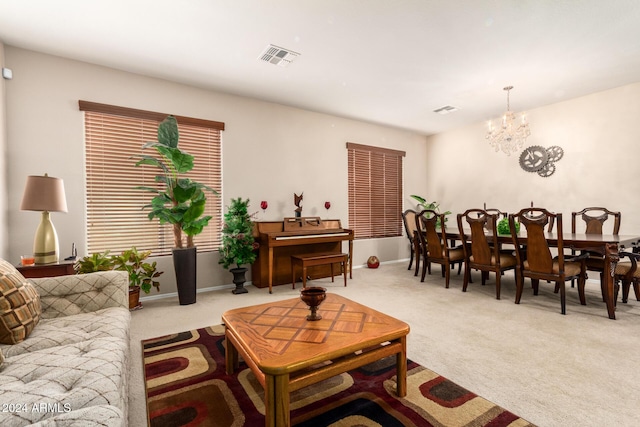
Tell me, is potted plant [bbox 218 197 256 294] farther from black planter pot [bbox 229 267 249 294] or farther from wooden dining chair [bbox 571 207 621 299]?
wooden dining chair [bbox 571 207 621 299]

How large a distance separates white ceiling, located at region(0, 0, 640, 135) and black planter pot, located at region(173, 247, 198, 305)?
2153 millimetres

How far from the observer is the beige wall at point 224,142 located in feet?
10.0

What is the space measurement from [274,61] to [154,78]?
161 centimetres

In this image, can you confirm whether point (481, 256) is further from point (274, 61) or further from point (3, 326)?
point (3, 326)

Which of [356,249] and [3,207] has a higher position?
[3,207]

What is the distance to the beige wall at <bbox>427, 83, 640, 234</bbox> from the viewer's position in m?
4.07

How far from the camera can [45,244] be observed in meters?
2.58

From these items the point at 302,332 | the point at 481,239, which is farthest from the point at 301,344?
the point at 481,239

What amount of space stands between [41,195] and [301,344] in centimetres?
264

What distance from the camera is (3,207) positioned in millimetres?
2869

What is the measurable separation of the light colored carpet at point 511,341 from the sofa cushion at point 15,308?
2.11 feet

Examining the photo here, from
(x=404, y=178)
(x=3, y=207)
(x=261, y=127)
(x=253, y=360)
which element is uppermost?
(x=261, y=127)

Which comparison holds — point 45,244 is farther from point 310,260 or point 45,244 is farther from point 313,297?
point 310,260

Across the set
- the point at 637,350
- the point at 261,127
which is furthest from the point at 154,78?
the point at 637,350
